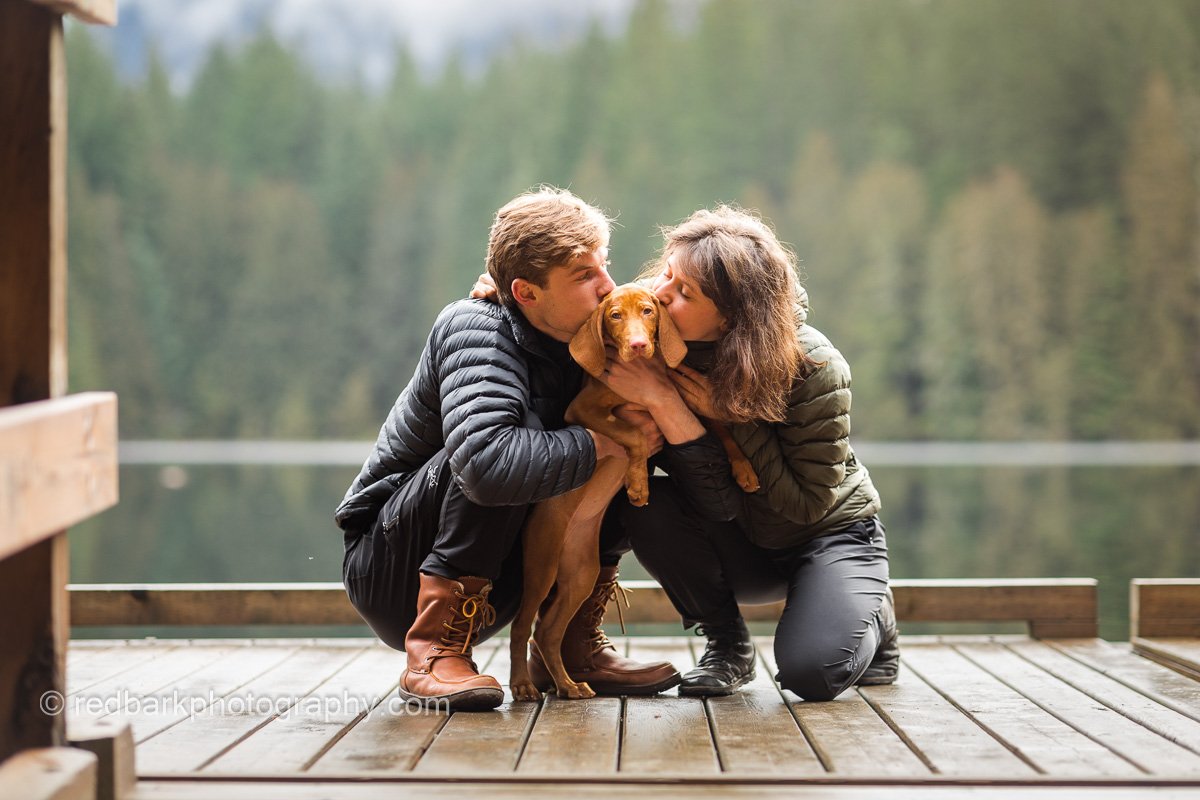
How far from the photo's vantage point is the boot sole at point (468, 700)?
2617 millimetres

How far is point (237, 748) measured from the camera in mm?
2352

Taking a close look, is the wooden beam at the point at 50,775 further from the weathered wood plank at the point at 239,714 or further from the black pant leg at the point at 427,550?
the black pant leg at the point at 427,550

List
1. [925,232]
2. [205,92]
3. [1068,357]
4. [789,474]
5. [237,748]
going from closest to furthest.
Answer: [237,748], [789,474], [1068,357], [925,232], [205,92]

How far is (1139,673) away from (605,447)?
149 cm

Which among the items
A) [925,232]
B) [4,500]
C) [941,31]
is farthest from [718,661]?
[941,31]

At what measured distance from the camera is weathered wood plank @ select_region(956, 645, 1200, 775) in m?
2.25

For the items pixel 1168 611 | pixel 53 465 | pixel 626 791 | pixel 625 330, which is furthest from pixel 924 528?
pixel 53 465

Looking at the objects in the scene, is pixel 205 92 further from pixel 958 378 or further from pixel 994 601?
pixel 994 601

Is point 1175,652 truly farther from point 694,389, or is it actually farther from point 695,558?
point 694,389

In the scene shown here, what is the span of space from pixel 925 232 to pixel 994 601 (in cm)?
3680

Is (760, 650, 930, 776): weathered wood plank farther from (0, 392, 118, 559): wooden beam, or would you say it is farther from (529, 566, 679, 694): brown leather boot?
(0, 392, 118, 559): wooden beam

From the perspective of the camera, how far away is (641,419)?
9.03ft

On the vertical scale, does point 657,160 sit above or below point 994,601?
above

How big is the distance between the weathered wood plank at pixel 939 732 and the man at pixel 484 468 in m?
0.49
